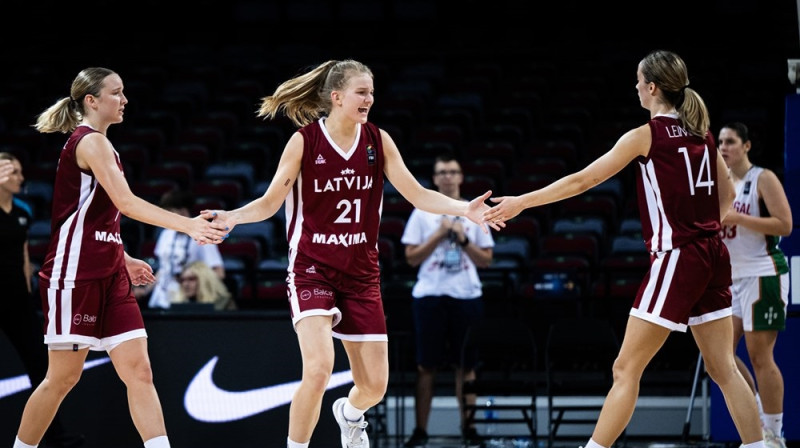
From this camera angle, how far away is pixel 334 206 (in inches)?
227

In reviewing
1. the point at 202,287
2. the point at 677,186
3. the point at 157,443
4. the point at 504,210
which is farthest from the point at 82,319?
the point at 202,287

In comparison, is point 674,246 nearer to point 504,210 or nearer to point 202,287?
point 504,210

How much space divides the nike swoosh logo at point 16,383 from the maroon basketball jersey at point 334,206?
9.86 ft

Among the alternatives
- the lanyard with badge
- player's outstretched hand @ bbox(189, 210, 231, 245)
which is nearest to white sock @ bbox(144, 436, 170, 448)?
player's outstretched hand @ bbox(189, 210, 231, 245)

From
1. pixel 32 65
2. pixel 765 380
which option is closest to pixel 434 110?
pixel 32 65

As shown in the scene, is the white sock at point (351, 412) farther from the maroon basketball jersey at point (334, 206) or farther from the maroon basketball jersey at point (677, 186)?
the maroon basketball jersey at point (677, 186)

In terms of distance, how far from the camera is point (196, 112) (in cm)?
1742

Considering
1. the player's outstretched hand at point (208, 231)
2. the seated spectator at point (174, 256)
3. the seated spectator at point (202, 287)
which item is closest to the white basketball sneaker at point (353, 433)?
the player's outstretched hand at point (208, 231)

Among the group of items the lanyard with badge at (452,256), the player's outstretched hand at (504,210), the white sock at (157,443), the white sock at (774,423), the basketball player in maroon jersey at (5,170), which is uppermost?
the basketball player in maroon jersey at (5,170)

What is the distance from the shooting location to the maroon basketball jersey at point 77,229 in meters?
5.74

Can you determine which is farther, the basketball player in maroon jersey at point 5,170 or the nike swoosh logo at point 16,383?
the nike swoosh logo at point 16,383

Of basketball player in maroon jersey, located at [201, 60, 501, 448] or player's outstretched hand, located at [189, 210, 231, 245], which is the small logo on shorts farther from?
basketball player in maroon jersey, located at [201, 60, 501, 448]

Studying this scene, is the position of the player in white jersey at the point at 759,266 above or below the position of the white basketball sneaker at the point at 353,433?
above

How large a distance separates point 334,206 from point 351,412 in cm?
119
